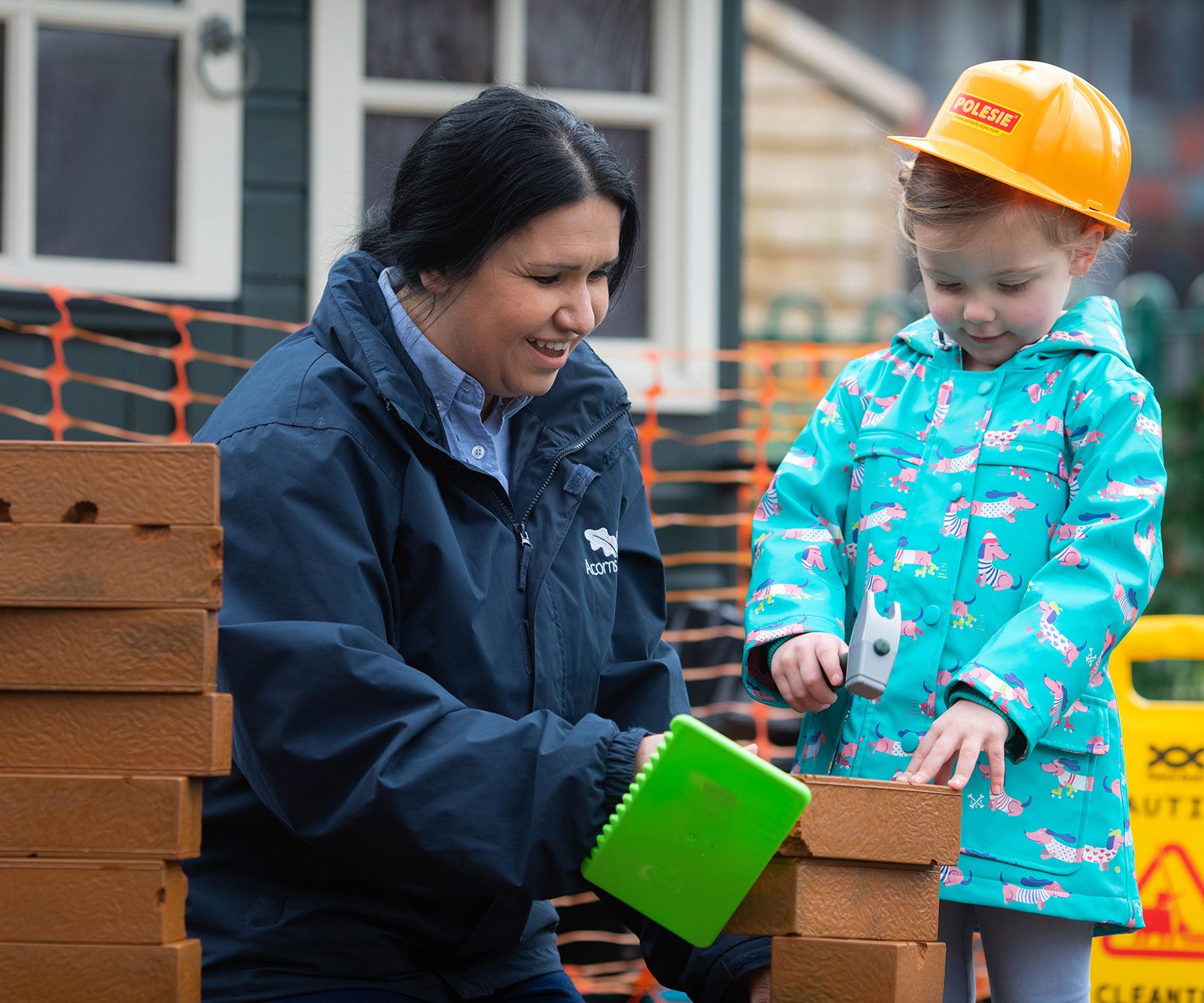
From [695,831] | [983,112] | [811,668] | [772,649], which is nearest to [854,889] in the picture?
[695,831]

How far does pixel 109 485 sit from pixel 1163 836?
7.53 feet

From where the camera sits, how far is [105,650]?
1.45 meters

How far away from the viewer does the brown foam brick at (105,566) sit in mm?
1447

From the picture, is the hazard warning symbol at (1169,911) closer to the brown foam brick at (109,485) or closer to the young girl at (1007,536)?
the young girl at (1007,536)

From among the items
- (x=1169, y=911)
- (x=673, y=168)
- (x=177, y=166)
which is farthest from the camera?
(x=673, y=168)

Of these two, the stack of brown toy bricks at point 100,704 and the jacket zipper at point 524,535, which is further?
the jacket zipper at point 524,535

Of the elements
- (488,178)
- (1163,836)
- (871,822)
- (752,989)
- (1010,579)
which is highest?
(488,178)

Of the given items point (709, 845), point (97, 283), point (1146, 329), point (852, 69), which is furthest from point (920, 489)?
point (852, 69)

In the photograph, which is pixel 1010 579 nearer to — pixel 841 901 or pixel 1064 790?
pixel 1064 790

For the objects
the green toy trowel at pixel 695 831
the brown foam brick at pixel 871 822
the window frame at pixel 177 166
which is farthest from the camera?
the window frame at pixel 177 166

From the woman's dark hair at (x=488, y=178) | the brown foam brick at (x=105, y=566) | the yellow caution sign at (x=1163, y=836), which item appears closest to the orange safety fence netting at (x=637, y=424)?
the yellow caution sign at (x=1163, y=836)

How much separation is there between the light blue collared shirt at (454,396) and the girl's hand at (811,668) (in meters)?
0.42

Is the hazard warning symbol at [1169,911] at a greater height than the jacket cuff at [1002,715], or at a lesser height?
lesser

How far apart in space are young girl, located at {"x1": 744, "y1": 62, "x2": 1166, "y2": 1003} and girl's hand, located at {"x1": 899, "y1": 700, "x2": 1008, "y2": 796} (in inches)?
1.8
